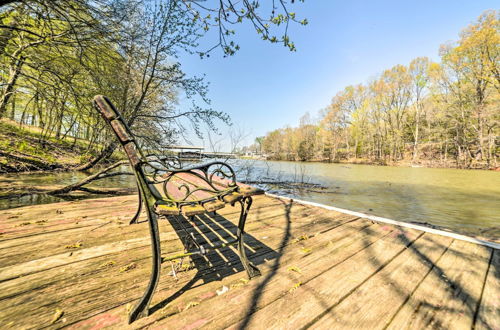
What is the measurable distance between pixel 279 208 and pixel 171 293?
→ 2.27 meters

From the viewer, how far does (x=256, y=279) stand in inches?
59.8

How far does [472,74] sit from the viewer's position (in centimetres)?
2091

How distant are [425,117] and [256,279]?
38.7 m

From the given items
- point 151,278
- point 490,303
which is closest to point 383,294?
point 490,303

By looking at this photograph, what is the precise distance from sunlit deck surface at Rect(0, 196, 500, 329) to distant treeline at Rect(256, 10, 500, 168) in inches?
1113

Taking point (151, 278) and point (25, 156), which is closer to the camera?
point (151, 278)

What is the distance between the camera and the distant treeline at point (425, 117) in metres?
19.8

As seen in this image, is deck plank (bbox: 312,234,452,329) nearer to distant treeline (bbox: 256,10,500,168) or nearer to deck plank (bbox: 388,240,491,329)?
deck plank (bbox: 388,240,491,329)

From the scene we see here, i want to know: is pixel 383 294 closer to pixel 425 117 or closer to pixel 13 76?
pixel 13 76

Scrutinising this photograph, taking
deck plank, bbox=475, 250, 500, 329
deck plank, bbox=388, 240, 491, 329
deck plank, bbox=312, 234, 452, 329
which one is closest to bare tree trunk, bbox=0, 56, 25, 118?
deck plank, bbox=312, 234, 452, 329

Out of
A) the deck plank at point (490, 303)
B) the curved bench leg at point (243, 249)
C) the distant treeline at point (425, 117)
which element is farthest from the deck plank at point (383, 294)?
the distant treeline at point (425, 117)

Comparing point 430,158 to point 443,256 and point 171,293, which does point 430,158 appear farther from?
point 171,293

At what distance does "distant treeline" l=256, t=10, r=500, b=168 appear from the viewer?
1975cm

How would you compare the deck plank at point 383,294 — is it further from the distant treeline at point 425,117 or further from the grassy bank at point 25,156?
the distant treeline at point 425,117
